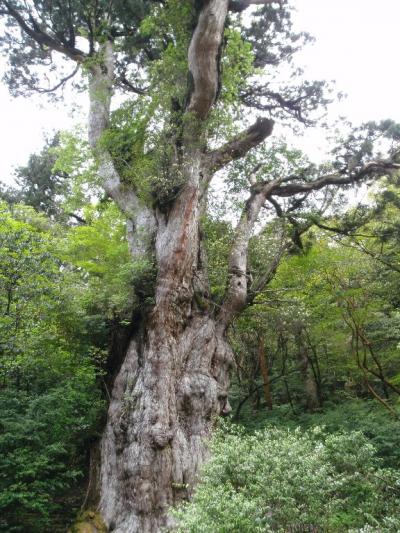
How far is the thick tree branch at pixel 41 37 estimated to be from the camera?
11.2 metres

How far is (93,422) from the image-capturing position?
7.94 m

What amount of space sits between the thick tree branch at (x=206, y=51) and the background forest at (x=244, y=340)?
0.69 metres

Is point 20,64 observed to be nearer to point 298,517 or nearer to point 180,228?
point 180,228

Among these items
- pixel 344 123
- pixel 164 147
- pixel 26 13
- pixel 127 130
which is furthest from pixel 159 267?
pixel 26 13

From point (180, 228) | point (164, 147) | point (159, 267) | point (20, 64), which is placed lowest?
point (159, 267)

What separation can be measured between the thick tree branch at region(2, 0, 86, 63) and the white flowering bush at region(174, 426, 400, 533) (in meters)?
11.9

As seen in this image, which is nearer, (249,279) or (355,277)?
(249,279)

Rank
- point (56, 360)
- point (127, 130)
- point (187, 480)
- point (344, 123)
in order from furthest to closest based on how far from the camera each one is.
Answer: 1. point (344, 123)
2. point (127, 130)
3. point (56, 360)
4. point (187, 480)

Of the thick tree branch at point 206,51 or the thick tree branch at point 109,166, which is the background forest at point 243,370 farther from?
the thick tree branch at point 206,51

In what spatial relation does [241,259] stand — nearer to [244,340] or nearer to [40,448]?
[40,448]

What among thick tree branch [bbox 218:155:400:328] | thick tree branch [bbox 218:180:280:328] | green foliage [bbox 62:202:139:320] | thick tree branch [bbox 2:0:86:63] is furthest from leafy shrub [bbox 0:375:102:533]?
thick tree branch [bbox 2:0:86:63]

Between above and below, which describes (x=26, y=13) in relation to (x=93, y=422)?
above

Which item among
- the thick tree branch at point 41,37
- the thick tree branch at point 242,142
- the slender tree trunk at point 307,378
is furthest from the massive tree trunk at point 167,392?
the thick tree branch at point 41,37

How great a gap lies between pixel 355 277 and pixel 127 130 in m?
6.97
